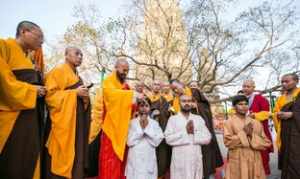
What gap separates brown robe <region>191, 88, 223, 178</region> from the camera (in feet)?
14.7

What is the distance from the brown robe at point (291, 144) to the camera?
437 cm

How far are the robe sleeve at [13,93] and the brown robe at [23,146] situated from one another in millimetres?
122

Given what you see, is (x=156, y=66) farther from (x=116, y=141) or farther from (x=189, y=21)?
(x=116, y=141)

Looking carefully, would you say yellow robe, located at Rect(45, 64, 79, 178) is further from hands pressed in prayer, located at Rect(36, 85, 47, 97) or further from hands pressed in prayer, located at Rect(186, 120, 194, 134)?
hands pressed in prayer, located at Rect(186, 120, 194, 134)

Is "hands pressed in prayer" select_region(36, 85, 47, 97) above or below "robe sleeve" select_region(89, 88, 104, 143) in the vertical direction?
above

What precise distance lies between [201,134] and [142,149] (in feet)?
2.85

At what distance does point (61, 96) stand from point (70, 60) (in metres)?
0.66

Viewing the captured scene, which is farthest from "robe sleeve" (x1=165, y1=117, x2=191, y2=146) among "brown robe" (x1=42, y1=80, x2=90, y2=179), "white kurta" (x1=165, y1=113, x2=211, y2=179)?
"brown robe" (x1=42, y1=80, x2=90, y2=179)

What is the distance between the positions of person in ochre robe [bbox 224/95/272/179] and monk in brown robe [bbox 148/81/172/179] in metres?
0.87

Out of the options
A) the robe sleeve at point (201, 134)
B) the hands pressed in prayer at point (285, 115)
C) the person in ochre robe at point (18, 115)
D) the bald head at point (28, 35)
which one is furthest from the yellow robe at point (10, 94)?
the hands pressed in prayer at point (285, 115)

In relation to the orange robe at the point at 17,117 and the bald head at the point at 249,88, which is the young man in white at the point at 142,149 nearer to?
the orange robe at the point at 17,117

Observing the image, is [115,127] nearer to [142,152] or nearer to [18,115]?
[142,152]

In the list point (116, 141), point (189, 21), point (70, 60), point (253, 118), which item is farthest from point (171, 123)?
point (189, 21)

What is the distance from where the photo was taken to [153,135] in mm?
4270
